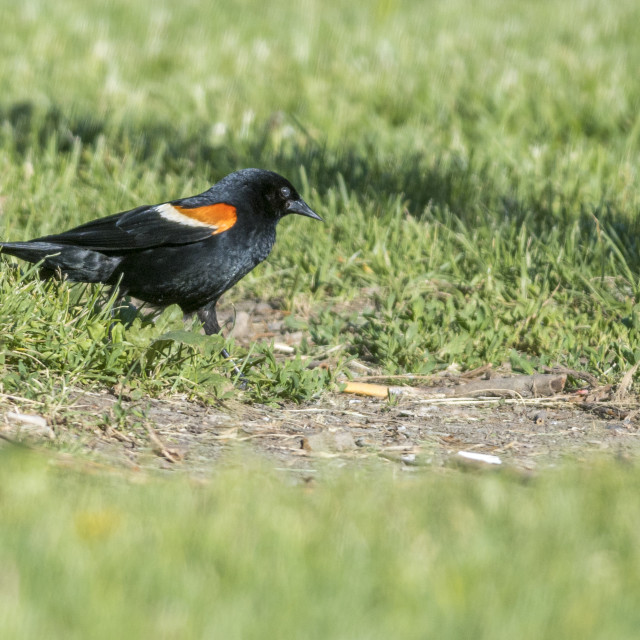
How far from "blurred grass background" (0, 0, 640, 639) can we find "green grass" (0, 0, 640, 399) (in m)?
0.02

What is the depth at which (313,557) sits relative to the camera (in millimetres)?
2541

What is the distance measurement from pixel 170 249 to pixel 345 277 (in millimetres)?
1402

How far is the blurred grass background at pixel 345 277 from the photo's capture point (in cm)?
236

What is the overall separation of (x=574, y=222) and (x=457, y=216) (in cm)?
76

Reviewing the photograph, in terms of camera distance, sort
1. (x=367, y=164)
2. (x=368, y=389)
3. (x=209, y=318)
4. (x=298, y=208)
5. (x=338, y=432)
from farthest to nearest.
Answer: (x=367, y=164) < (x=298, y=208) < (x=209, y=318) < (x=368, y=389) < (x=338, y=432)

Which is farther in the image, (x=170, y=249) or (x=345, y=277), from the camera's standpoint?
(x=345, y=277)

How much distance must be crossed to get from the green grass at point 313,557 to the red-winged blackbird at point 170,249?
1738 mm

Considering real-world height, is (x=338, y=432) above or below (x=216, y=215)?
below

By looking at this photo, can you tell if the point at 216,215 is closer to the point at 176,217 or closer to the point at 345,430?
the point at 176,217

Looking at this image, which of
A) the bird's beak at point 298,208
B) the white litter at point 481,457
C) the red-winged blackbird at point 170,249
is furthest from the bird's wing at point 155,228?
the white litter at point 481,457

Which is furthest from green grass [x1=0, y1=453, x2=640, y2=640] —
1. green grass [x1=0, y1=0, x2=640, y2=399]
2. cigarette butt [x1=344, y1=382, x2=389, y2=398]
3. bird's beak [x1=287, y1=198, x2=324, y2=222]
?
bird's beak [x1=287, y1=198, x2=324, y2=222]

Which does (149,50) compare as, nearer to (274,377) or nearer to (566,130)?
(566,130)

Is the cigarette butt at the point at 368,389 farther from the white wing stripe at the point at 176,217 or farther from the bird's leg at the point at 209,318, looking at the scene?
the white wing stripe at the point at 176,217

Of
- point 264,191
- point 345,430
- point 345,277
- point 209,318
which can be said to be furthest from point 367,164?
point 345,430
